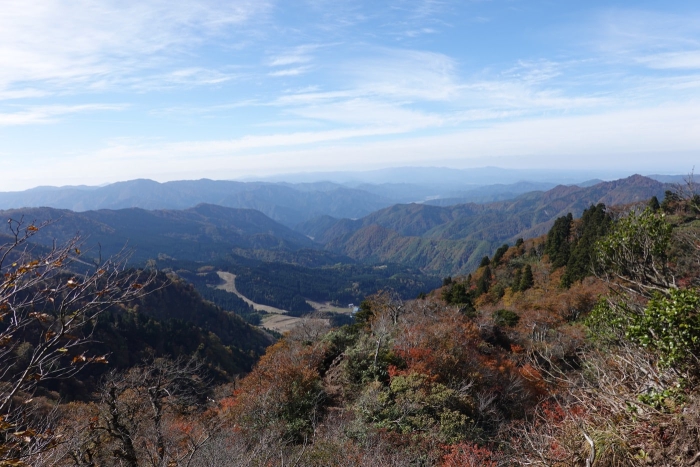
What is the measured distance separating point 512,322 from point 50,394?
5331 cm

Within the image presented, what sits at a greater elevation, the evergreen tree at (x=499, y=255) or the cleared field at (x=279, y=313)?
the evergreen tree at (x=499, y=255)

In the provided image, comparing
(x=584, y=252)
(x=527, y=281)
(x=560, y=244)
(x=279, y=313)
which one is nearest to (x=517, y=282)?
(x=527, y=281)

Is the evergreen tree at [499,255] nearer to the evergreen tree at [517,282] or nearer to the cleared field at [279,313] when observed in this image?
the evergreen tree at [517,282]

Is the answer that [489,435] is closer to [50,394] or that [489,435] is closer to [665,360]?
[665,360]

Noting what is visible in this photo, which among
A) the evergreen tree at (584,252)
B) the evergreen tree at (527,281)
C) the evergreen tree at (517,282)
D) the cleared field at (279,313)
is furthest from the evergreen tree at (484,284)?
the cleared field at (279,313)

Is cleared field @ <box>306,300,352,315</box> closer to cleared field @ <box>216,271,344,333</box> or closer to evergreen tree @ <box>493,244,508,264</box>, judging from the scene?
cleared field @ <box>216,271,344,333</box>

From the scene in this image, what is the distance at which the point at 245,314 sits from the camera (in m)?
159

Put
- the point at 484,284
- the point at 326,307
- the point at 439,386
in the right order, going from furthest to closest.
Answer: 1. the point at 326,307
2. the point at 484,284
3. the point at 439,386

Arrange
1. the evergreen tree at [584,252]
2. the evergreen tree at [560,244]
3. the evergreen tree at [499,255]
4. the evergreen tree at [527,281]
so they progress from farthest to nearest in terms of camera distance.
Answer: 1. the evergreen tree at [499,255]
2. the evergreen tree at [560,244]
3. the evergreen tree at [527,281]
4. the evergreen tree at [584,252]

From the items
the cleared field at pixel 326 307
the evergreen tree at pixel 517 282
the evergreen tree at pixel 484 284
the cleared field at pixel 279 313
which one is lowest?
the cleared field at pixel 326 307

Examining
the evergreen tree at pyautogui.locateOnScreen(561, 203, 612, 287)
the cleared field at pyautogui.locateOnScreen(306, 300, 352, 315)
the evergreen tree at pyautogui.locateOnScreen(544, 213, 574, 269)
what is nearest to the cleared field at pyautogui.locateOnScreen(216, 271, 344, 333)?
the cleared field at pyautogui.locateOnScreen(306, 300, 352, 315)

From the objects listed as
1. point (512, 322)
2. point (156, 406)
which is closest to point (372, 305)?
point (512, 322)

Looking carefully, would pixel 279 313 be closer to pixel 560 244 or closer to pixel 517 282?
pixel 517 282

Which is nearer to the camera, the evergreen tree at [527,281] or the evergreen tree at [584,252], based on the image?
the evergreen tree at [584,252]
